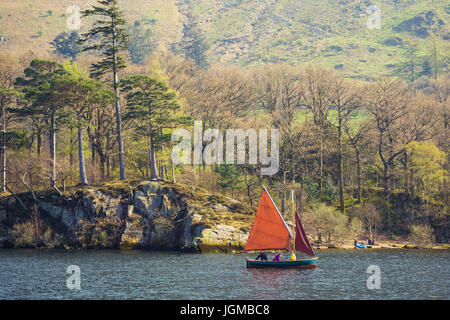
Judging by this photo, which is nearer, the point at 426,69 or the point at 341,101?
the point at 341,101

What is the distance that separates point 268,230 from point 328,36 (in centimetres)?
14042

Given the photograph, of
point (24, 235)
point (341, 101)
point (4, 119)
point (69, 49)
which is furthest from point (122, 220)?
point (69, 49)

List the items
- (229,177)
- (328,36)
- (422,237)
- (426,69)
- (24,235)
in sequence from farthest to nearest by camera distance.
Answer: (328,36)
(426,69)
(229,177)
(422,237)
(24,235)

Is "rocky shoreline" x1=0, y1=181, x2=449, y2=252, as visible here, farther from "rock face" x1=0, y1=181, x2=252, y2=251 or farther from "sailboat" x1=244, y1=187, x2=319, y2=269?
"sailboat" x1=244, y1=187, x2=319, y2=269

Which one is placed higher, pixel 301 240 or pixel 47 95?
pixel 47 95

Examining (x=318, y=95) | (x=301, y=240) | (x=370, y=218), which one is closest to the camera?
(x=301, y=240)

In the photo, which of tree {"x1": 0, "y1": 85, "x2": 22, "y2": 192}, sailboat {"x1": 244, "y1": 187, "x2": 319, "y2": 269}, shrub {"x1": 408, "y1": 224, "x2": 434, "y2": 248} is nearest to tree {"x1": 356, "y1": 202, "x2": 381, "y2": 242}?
shrub {"x1": 408, "y1": 224, "x2": 434, "y2": 248}

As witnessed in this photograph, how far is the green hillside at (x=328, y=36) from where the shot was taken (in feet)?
518

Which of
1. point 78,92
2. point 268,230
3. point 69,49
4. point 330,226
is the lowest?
point 330,226

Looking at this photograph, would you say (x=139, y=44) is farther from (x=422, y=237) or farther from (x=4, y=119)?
(x=422, y=237)

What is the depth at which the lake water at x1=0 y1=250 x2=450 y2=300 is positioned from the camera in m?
37.2

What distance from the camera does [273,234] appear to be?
4938 cm

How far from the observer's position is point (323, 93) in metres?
81.4
